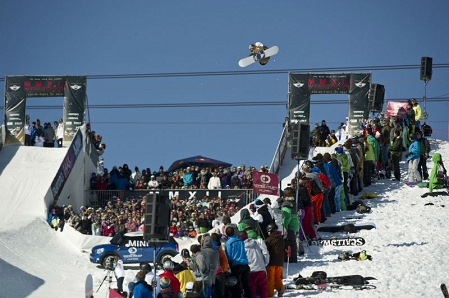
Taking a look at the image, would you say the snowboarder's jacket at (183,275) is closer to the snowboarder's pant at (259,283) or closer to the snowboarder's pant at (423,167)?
the snowboarder's pant at (259,283)

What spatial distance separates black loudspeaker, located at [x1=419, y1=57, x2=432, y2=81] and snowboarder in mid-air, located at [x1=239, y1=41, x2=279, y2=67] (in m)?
6.13

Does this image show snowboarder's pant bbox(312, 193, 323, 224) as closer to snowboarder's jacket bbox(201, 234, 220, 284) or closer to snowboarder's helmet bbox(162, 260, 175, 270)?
snowboarder's jacket bbox(201, 234, 220, 284)

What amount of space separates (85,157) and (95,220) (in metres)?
8.45

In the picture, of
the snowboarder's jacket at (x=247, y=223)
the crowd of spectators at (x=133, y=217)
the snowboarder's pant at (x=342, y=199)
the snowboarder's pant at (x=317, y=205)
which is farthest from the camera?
the crowd of spectators at (x=133, y=217)

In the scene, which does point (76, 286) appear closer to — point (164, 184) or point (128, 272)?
point (128, 272)

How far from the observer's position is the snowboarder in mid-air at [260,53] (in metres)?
39.5

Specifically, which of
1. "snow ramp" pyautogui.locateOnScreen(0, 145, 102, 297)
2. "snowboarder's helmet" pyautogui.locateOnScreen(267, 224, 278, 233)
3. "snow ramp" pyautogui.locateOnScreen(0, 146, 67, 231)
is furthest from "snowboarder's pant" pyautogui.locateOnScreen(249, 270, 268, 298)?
"snow ramp" pyautogui.locateOnScreen(0, 146, 67, 231)

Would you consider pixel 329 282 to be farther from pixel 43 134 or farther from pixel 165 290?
pixel 43 134

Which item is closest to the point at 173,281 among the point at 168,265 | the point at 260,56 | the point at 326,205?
the point at 168,265

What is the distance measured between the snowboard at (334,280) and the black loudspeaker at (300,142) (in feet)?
14.9

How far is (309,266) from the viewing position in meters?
22.4

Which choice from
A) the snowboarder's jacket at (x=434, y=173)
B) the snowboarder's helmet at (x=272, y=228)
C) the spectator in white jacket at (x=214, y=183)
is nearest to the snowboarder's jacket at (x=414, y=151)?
the snowboarder's jacket at (x=434, y=173)

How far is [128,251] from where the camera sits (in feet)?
92.3

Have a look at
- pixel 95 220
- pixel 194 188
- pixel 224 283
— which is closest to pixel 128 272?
pixel 95 220
